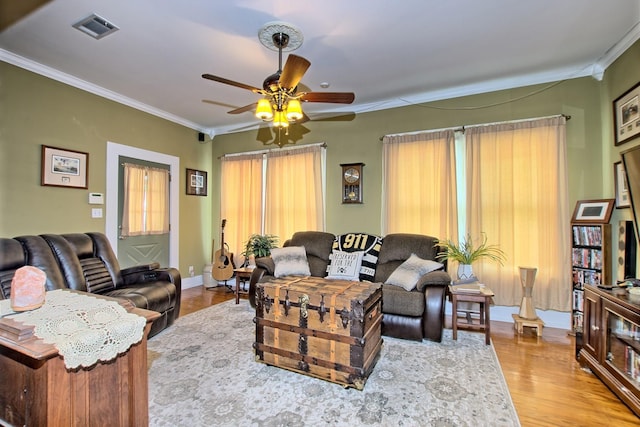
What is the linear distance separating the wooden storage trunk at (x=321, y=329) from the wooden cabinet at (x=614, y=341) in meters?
1.59

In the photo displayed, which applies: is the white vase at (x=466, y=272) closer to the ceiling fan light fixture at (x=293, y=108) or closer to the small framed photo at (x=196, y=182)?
the ceiling fan light fixture at (x=293, y=108)

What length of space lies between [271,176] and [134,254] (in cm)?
233

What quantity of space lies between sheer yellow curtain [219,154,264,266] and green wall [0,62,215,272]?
122cm

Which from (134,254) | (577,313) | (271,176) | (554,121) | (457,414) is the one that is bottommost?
(457,414)

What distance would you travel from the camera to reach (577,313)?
9.91ft

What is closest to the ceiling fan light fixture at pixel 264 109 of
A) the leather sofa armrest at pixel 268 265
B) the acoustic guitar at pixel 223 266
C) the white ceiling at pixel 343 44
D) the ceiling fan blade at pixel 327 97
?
the ceiling fan blade at pixel 327 97

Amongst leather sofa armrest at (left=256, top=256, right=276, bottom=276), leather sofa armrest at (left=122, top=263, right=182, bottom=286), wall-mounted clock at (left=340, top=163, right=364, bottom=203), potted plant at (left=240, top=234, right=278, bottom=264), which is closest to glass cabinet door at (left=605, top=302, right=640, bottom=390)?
wall-mounted clock at (left=340, top=163, right=364, bottom=203)

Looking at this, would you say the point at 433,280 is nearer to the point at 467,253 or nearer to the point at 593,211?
the point at 467,253

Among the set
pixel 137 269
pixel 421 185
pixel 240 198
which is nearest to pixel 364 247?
pixel 421 185

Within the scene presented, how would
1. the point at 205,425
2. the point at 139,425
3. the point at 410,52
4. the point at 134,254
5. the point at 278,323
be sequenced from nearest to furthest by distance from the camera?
1. the point at 139,425
2. the point at 205,425
3. the point at 278,323
4. the point at 410,52
5. the point at 134,254

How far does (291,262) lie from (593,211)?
3.32m

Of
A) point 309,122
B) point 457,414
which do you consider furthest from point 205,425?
point 309,122

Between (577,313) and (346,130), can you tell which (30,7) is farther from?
(577,313)

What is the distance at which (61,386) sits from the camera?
1.12 m
